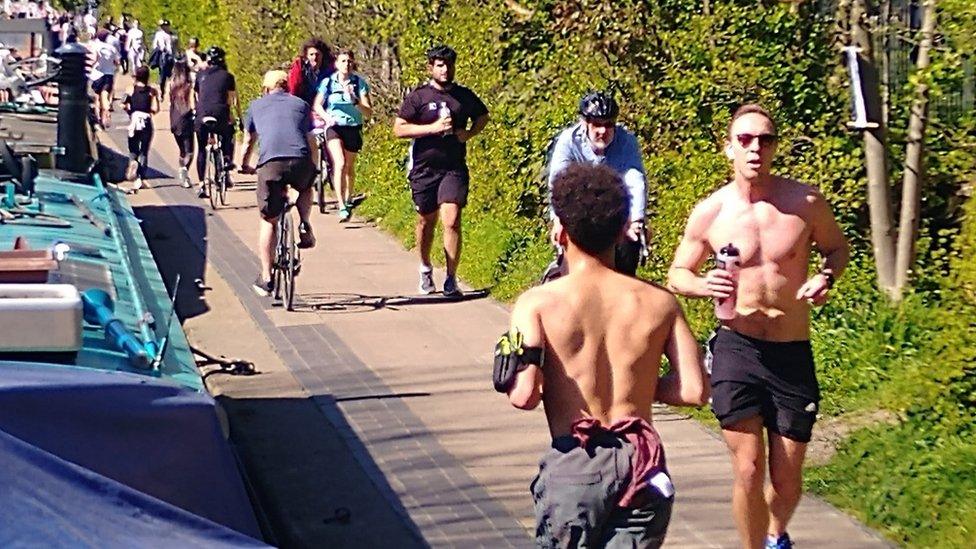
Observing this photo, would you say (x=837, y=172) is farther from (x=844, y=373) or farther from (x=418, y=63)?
(x=418, y=63)

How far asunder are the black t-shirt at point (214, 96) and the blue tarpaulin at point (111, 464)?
13.0 m

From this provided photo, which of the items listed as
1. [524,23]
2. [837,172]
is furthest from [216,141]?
[837,172]

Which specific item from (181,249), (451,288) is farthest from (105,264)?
(181,249)

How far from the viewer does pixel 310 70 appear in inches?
645

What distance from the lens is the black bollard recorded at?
38.9 feet

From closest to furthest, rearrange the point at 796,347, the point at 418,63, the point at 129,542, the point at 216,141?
the point at 129,542 → the point at 796,347 → the point at 418,63 → the point at 216,141

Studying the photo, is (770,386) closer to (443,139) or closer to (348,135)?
(443,139)

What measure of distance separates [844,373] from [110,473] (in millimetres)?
4665

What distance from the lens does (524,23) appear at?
42.4ft

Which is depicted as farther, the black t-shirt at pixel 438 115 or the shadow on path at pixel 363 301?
the shadow on path at pixel 363 301

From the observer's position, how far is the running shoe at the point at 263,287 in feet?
40.3

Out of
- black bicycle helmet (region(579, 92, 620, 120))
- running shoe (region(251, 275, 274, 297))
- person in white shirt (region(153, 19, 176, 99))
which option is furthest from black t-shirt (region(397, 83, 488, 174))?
person in white shirt (region(153, 19, 176, 99))

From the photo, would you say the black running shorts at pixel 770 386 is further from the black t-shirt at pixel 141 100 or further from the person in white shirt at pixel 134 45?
the person in white shirt at pixel 134 45

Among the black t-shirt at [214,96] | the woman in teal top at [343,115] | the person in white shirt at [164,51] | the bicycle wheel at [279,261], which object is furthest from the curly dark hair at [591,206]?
the person in white shirt at [164,51]
